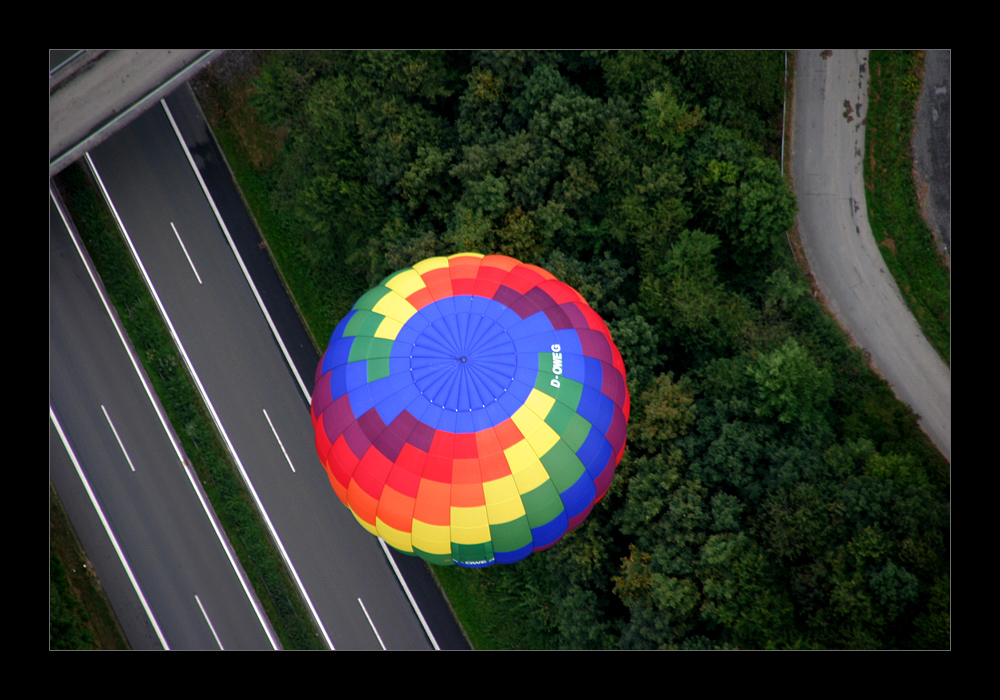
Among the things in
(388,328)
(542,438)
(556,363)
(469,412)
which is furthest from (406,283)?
(542,438)

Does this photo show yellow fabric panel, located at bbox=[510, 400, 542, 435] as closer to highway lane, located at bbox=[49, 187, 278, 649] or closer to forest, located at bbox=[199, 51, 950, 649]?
forest, located at bbox=[199, 51, 950, 649]

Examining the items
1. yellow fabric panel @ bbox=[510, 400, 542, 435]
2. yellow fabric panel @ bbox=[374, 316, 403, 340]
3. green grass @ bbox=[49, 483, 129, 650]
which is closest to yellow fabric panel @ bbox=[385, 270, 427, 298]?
yellow fabric panel @ bbox=[374, 316, 403, 340]

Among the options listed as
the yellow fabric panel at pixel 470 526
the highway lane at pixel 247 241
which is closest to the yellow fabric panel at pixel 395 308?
the yellow fabric panel at pixel 470 526

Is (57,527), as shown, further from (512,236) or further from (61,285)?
(512,236)

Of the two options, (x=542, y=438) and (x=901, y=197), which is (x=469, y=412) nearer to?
(x=542, y=438)

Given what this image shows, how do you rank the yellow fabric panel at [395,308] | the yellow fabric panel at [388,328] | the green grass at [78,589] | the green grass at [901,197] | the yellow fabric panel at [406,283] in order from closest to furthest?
the yellow fabric panel at [388,328] → the yellow fabric panel at [395,308] → the yellow fabric panel at [406,283] → the green grass at [78,589] → the green grass at [901,197]

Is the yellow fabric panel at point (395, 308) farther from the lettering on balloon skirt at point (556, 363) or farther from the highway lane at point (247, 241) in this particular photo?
the highway lane at point (247, 241)
